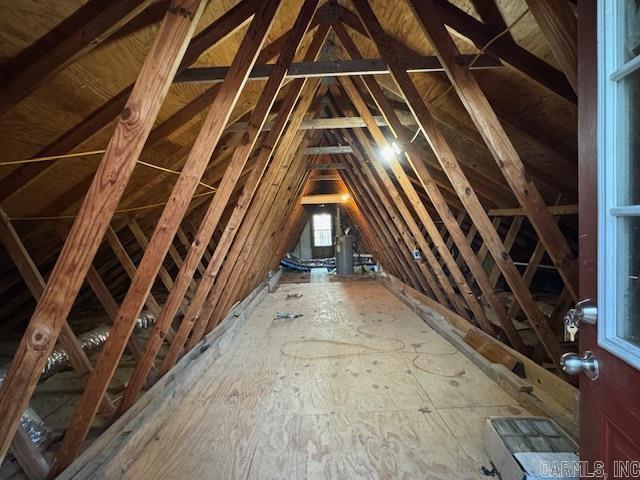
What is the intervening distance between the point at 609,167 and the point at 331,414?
1.87 metres

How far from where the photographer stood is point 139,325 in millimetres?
4059

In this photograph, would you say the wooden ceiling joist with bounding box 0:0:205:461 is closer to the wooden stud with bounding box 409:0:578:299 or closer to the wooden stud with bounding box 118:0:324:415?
the wooden stud with bounding box 118:0:324:415

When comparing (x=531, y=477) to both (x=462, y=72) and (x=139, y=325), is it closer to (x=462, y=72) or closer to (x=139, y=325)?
(x=462, y=72)

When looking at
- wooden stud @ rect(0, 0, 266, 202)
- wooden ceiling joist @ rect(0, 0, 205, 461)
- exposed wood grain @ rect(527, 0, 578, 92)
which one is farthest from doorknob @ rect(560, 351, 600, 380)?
wooden stud @ rect(0, 0, 266, 202)

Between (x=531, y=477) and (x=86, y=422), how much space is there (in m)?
1.89

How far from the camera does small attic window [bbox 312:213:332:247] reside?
523 inches

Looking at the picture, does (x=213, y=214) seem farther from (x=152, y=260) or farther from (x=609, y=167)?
(x=609, y=167)

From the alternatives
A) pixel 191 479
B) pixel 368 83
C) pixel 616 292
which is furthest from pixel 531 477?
pixel 368 83

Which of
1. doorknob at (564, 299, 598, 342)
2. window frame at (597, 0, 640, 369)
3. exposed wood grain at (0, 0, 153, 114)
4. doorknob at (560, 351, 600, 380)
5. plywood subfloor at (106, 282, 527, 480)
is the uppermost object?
exposed wood grain at (0, 0, 153, 114)

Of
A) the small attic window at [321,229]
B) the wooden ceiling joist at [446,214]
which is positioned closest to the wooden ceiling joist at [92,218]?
the wooden ceiling joist at [446,214]

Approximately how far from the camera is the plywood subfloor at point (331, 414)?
154cm

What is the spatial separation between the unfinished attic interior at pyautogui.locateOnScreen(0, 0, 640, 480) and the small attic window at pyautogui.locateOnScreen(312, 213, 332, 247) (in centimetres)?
969

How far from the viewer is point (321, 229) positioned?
1334cm

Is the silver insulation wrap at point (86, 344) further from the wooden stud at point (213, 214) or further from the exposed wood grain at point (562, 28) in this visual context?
the exposed wood grain at point (562, 28)
